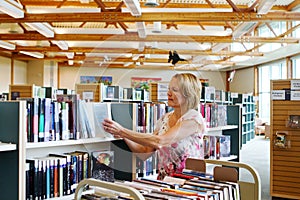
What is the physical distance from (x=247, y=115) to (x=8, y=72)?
31.5ft

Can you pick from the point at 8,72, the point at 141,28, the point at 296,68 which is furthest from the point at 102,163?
the point at 8,72

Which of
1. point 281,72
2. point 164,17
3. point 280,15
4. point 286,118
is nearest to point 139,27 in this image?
point 164,17

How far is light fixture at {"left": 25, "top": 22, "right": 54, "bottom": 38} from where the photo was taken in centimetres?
722

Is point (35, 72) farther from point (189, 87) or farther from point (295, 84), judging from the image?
point (189, 87)

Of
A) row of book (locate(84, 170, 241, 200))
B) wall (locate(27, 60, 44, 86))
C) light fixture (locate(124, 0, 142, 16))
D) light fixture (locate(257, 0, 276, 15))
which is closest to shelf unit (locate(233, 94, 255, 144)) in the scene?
light fixture (locate(257, 0, 276, 15))

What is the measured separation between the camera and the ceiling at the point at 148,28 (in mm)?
5637

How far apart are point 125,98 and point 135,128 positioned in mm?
6114

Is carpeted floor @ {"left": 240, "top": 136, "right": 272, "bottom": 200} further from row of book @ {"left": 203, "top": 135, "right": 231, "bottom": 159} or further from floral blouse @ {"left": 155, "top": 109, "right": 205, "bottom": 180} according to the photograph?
floral blouse @ {"left": 155, "top": 109, "right": 205, "bottom": 180}

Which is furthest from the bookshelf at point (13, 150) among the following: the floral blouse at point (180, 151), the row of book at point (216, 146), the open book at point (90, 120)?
the row of book at point (216, 146)

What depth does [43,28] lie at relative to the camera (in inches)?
299

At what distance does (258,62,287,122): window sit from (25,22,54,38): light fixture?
897 centimetres

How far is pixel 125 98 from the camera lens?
8.86 m

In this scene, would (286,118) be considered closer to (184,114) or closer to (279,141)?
(279,141)

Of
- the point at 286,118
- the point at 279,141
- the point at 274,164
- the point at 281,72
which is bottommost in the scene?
the point at 274,164
